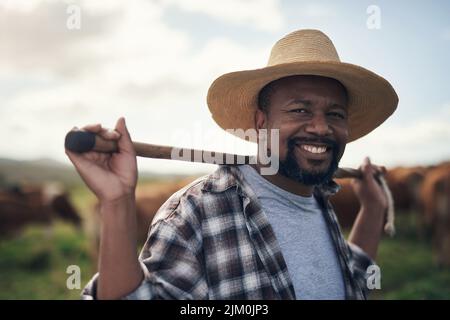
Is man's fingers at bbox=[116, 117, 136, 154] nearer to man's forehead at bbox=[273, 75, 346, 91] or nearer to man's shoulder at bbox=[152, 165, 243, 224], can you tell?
man's shoulder at bbox=[152, 165, 243, 224]

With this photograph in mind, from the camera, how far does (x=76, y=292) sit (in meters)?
6.98

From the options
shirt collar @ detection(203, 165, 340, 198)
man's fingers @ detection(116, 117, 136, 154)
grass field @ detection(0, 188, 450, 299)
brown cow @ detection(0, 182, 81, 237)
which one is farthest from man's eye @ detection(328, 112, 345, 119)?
brown cow @ detection(0, 182, 81, 237)

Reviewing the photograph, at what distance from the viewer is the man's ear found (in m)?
2.85

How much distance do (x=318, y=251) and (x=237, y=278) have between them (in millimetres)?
625

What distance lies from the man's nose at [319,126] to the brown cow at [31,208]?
1127 cm

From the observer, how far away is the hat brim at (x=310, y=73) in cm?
262

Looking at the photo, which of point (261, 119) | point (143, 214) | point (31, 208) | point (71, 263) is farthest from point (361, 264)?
point (31, 208)

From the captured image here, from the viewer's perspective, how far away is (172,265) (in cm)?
199

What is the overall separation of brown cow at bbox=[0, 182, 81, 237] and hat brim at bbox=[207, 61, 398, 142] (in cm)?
1056

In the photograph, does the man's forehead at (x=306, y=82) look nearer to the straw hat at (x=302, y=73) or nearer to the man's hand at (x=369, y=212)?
the straw hat at (x=302, y=73)

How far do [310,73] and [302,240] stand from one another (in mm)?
Answer: 960

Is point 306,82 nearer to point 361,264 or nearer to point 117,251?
point 361,264

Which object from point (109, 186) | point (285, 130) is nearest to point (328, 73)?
point (285, 130)

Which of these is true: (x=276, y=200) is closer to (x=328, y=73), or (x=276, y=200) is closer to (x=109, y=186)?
(x=328, y=73)
